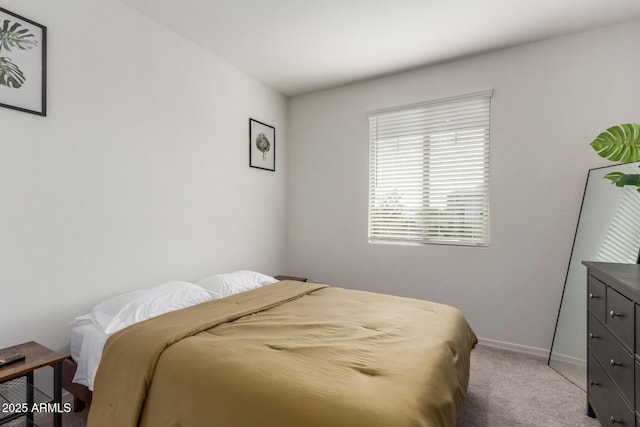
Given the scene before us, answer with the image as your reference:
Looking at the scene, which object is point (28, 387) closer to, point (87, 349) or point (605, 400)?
point (87, 349)

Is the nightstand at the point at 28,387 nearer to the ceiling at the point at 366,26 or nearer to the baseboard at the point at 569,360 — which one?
the ceiling at the point at 366,26

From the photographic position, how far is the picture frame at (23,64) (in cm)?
183

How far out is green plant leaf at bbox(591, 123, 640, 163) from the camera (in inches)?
74.5

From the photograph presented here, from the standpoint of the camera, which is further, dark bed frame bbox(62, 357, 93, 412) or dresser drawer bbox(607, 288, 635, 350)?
dark bed frame bbox(62, 357, 93, 412)

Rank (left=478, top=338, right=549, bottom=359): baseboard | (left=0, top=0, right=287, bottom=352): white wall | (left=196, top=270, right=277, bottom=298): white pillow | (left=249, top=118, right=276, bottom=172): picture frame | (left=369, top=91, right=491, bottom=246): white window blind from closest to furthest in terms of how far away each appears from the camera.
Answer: (left=0, top=0, right=287, bottom=352): white wall < (left=196, top=270, right=277, bottom=298): white pillow < (left=478, top=338, right=549, bottom=359): baseboard < (left=369, top=91, right=491, bottom=246): white window blind < (left=249, top=118, right=276, bottom=172): picture frame

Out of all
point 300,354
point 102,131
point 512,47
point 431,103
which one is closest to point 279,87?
point 431,103

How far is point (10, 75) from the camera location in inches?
72.9

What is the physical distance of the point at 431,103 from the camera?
331cm


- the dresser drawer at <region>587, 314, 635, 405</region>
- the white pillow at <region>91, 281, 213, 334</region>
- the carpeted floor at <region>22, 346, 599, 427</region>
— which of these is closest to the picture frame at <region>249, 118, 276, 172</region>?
the white pillow at <region>91, 281, 213, 334</region>

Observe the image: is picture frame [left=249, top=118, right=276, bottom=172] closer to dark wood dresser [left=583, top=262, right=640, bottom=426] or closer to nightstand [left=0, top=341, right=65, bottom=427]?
nightstand [left=0, top=341, right=65, bottom=427]

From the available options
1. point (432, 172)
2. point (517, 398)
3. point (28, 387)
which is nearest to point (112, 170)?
point (28, 387)

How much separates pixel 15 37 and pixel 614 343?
144 inches

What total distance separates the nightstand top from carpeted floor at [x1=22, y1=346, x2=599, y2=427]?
1.61 feet

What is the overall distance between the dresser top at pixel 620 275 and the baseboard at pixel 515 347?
1.30 meters
